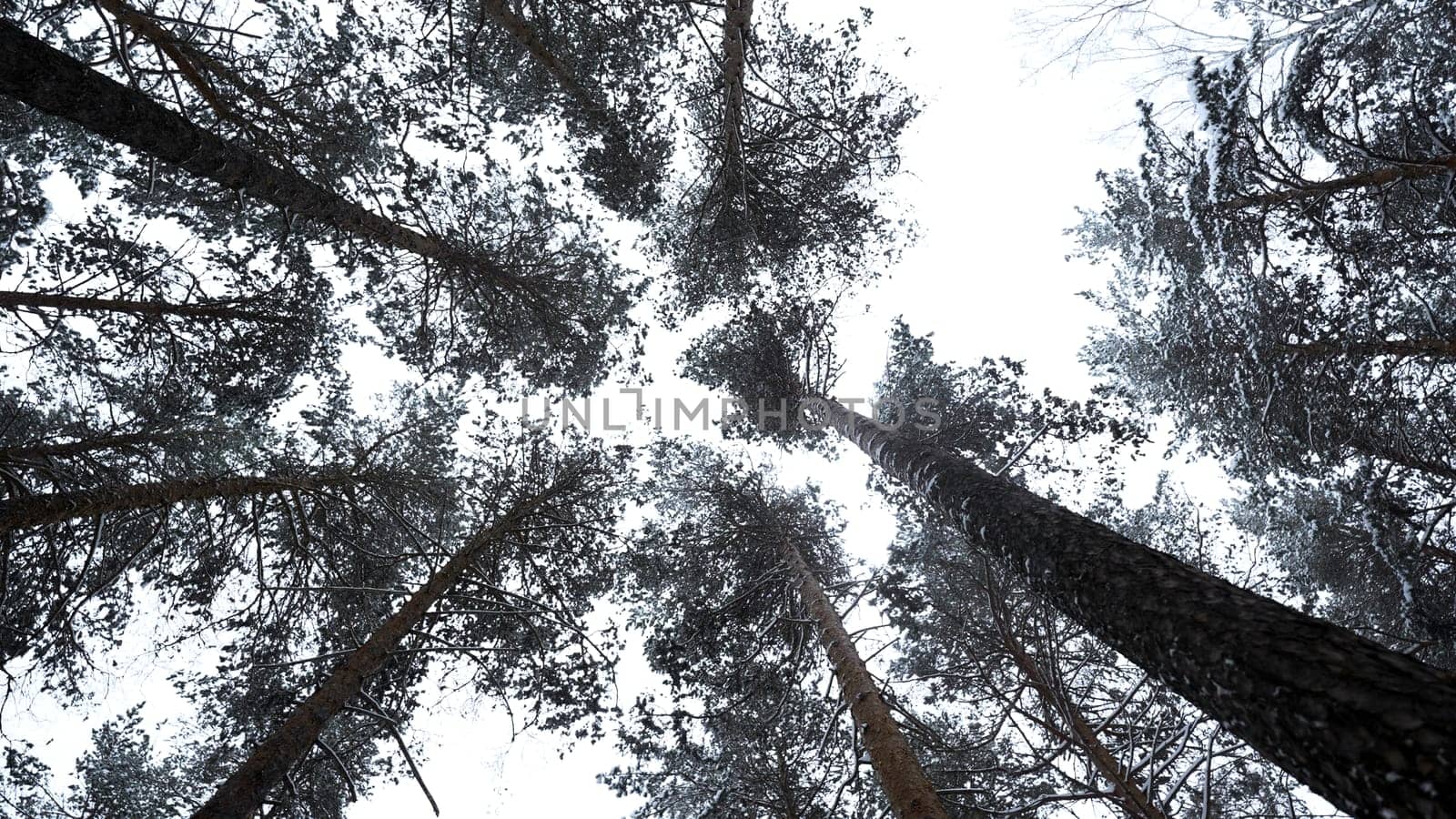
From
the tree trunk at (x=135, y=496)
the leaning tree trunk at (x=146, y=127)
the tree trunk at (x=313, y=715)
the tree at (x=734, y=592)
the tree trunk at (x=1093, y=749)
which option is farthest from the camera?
the tree at (x=734, y=592)

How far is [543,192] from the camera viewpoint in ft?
24.2

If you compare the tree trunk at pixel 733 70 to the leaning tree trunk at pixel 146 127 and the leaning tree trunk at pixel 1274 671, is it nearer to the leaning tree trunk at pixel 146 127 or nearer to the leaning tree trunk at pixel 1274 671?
the leaning tree trunk at pixel 146 127

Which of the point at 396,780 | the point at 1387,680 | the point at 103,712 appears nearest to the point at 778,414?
the point at 396,780

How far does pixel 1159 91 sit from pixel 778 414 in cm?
644

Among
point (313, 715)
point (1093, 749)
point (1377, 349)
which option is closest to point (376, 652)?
point (313, 715)

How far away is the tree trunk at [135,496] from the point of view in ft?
10.5

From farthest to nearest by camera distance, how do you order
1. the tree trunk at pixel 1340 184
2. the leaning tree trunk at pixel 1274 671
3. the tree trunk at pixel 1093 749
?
the tree trunk at pixel 1340 184, the tree trunk at pixel 1093 749, the leaning tree trunk at pixel 1274 671

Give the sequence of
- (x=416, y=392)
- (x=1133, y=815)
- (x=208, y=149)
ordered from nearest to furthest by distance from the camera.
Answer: (x=1133, y=815) < (x=208, y=149) < (x=416, y=392)

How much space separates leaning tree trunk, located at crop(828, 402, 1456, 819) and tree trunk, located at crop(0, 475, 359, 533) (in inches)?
204

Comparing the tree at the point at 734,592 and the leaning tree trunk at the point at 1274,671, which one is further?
the tree at the point at 734,592

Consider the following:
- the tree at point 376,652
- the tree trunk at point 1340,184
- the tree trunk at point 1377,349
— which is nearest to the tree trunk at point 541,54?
the tree at point 376,652

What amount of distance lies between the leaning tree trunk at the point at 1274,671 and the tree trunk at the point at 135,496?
517cm

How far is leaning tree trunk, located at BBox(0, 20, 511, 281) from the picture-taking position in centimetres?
290

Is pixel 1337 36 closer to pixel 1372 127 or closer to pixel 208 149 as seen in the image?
pixel 1372 127
